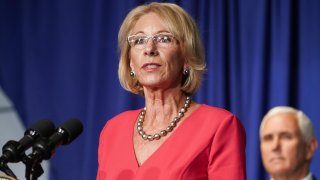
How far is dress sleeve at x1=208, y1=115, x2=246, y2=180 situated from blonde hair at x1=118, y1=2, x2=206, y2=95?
22cm

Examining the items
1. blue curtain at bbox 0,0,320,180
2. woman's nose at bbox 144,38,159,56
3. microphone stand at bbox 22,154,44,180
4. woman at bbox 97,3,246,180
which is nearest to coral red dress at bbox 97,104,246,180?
woman at bbox 97,3,246,180

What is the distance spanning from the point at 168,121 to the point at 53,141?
0.54m

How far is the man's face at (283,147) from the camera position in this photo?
83 centimetres

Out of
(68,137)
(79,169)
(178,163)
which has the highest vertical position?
(68,137)

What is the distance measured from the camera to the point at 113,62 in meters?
2.83

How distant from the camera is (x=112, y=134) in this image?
1.81 m

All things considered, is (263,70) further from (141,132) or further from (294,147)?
(294,147)

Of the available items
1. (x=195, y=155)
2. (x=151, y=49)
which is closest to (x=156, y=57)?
(x=151, y=49)

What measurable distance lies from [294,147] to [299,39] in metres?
1.58

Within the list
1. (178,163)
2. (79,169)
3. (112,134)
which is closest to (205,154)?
(178,163)

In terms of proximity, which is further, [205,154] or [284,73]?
[284,73]

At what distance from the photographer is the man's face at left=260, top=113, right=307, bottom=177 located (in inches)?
32.8

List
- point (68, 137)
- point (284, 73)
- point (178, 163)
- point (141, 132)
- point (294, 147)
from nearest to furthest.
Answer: point (294, 147), point (68, 137), point (178, 163), point (141, 132), point (284, 73)

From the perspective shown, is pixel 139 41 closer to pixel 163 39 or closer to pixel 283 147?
pixel 163 39
